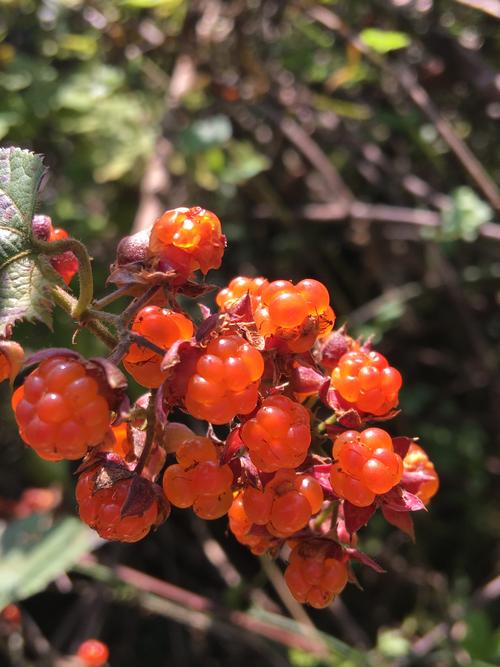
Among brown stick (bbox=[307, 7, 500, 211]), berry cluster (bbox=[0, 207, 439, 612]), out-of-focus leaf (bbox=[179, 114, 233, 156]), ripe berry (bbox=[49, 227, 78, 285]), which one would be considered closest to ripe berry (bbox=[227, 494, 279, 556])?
berry cluster (bbox=[0, 207, 439, 612])

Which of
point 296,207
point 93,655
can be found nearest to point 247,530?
point 93,655

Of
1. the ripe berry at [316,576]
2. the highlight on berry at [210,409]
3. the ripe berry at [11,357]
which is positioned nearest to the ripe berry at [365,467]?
the highlight on berry at [210,409]

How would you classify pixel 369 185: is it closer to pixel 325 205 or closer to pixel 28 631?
pixel 325 205

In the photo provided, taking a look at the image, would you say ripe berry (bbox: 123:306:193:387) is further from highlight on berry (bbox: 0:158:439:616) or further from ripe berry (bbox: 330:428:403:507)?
ripe berry (bbox: 330:428:403:507)

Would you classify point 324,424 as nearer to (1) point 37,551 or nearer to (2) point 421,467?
(2) point 421,467

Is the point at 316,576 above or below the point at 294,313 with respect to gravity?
below

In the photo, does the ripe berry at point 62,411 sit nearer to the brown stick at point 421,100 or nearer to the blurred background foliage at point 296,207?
the blurred background foliage at point 296,207
